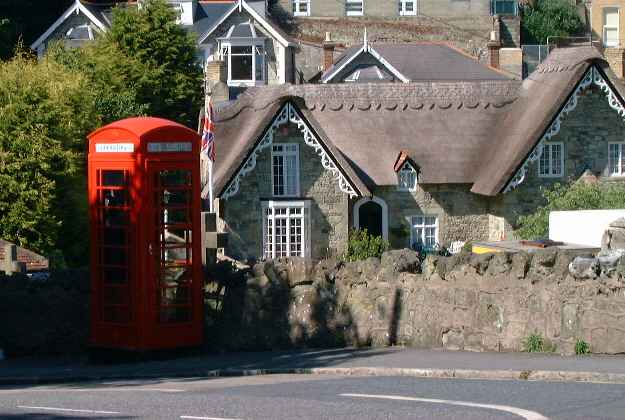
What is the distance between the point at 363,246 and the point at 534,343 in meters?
23.0

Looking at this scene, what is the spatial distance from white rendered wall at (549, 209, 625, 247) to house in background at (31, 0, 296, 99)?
42.2 meters

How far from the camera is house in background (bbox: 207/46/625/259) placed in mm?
40250

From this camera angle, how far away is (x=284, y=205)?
40781 millimetres

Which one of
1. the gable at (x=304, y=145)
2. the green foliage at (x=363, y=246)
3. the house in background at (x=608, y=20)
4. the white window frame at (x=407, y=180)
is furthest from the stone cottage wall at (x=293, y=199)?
the house in background at (x=608, y=20)

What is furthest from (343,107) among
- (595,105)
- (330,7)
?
(330,7)

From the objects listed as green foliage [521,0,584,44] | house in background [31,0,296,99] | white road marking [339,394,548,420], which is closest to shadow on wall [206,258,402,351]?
white road marking [339,394,548,420]

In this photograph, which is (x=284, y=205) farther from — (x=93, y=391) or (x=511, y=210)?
(x=93, y=391)

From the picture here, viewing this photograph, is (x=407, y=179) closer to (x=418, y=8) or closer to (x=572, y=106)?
(x=572, y=106)

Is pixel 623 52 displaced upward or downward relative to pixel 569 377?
upward

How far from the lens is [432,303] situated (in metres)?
18.7

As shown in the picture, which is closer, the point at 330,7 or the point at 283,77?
the point at 283,77

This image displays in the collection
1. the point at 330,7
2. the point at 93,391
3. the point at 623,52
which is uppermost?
the point at 330,7

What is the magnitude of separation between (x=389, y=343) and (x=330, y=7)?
210ft

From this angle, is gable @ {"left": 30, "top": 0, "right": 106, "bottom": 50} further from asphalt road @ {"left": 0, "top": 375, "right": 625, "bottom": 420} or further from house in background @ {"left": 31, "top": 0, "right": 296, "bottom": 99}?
asphalt road @ {"left": 0, "top": 375, "right": 625, "bottom": 420}
